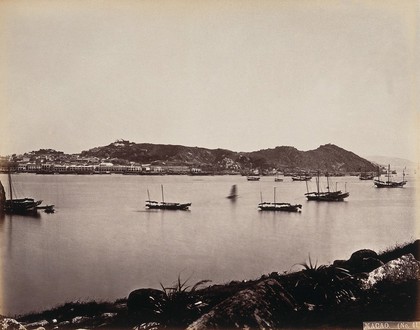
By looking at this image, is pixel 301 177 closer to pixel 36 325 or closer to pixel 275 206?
pixel 275 206

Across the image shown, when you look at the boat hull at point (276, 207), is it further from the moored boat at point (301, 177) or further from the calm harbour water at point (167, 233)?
the moored boat at point (301, 177)

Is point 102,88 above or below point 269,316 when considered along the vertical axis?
above

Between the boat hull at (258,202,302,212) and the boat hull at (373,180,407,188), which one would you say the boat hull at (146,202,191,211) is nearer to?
the boat hull at (258,202,302,212)

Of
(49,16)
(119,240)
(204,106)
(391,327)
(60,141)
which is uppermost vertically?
(49,16)

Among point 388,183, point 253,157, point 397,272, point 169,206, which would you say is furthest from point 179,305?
point 388,183

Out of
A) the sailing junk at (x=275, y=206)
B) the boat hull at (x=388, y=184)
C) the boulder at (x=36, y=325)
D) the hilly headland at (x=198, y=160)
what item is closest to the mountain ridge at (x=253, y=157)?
the hilly headland at (x=198, y=160)

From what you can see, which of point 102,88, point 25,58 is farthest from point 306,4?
point 25,58

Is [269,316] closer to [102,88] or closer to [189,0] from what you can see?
[102,88]
